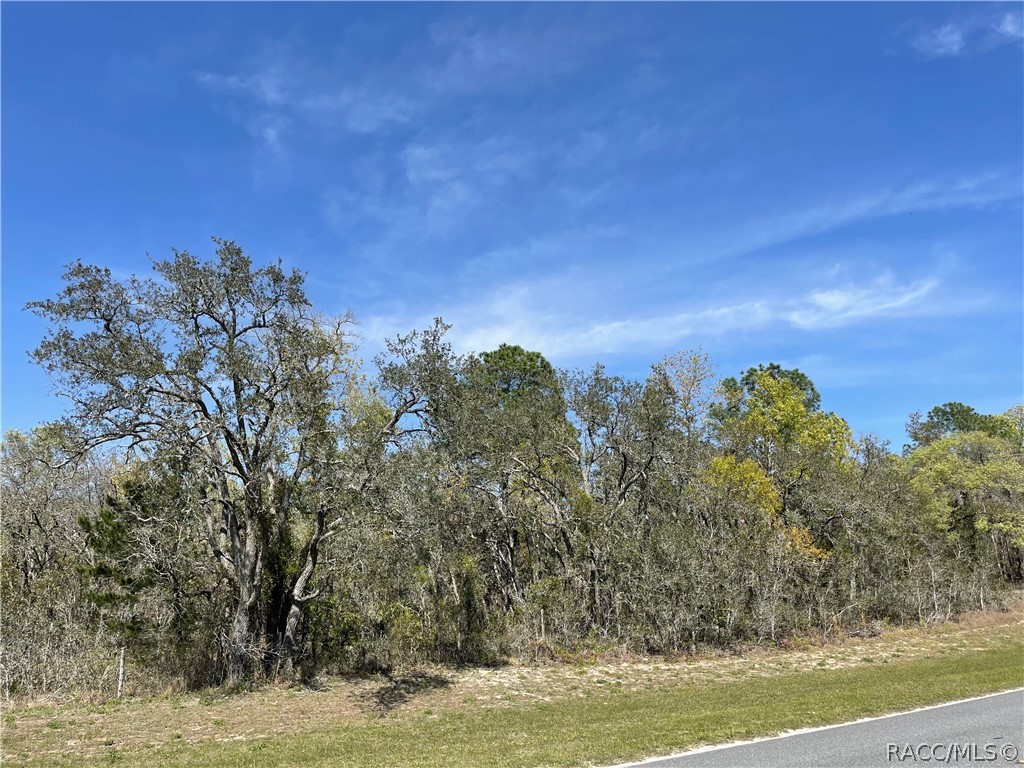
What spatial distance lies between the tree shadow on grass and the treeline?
55.3 inches

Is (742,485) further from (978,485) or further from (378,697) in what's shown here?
(978,485)

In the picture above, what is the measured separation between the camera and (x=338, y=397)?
663 inches

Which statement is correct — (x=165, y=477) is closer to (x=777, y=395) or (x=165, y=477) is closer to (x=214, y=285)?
(x=214, y=285)

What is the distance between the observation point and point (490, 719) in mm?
12562

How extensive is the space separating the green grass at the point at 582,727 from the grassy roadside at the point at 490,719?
0.03m

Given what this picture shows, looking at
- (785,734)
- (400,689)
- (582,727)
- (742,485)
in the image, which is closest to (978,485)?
(742,485)

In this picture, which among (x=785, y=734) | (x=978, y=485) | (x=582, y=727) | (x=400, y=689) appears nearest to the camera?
(x=785, y=734)

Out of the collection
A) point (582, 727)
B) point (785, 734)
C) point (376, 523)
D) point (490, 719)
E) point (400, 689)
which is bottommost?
point (400, 689)

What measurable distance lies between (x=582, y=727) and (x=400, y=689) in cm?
663

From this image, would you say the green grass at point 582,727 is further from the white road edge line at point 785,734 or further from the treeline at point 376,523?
the treeline at point 376,523

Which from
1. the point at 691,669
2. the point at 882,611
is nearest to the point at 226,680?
the point at 691,669

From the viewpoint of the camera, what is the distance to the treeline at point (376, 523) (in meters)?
15.0

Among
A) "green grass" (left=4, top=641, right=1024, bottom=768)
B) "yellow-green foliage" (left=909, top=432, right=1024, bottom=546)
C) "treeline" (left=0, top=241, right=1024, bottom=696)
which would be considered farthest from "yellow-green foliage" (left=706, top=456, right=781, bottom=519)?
"yellow-green foliage" (left=909, top=432, right=1024, bottom=546)

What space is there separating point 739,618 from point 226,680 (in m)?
15.9
